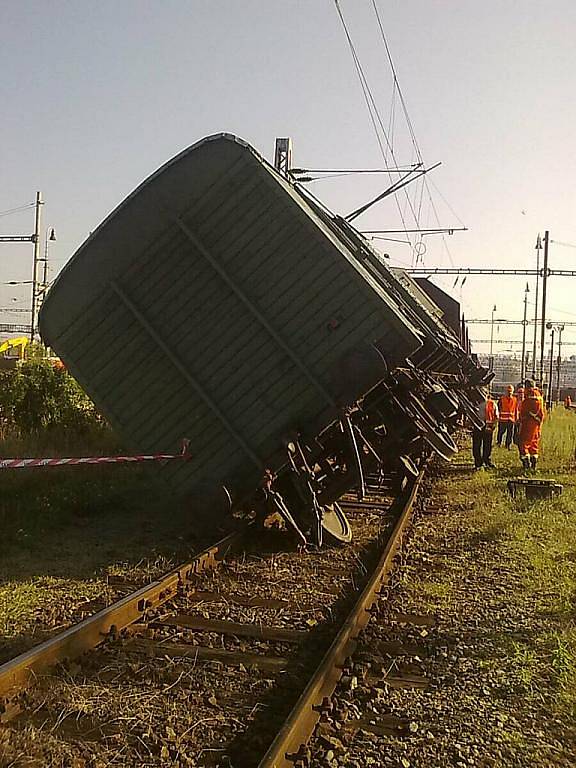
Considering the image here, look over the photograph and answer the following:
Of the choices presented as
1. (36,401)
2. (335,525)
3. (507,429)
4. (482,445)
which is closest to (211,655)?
(335,525)

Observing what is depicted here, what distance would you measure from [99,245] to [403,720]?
5525 millimetres

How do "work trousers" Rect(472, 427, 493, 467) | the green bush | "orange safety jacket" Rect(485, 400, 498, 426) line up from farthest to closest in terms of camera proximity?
"orange safety jacket" Rect(485, 400, 498, 426) < "work trousers" Rect(472, 427, 493, 467) < the green bush

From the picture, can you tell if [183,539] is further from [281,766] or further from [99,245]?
[281,766]

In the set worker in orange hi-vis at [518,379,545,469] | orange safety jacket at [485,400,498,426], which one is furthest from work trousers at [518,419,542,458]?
orange safety jacket at [485,400,498,426]

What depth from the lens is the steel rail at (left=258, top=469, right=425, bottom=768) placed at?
3650 millimetres

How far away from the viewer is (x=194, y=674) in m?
4.90

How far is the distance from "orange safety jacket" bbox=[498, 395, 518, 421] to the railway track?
42.5 feet

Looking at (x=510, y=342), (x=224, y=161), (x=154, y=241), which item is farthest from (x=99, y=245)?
(x=510, y=342)

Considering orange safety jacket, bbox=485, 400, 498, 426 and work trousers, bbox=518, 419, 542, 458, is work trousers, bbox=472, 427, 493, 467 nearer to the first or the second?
orange safety jacket, bbox=485, 400, 498, 426

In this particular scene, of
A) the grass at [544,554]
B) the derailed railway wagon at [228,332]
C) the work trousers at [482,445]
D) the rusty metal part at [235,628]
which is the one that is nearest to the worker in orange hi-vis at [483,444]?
the work trousers at [482,445]

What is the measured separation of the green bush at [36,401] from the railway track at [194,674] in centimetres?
746

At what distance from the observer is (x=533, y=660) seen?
17.1 feet

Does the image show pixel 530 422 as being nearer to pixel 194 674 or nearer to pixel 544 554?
pixel 544 554

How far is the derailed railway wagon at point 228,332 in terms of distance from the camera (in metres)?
7.55
